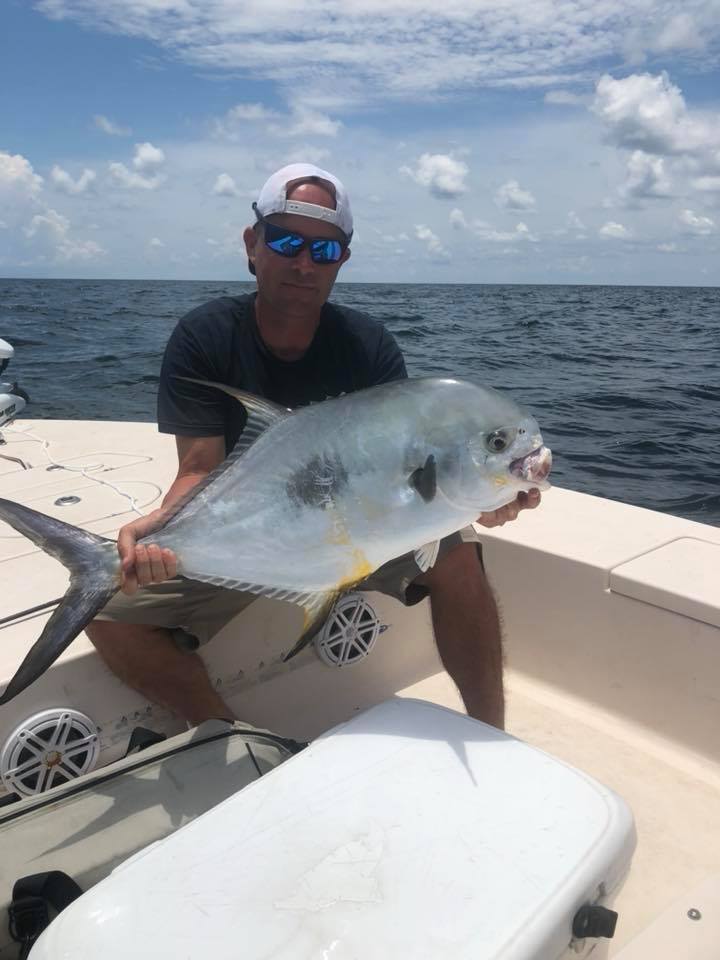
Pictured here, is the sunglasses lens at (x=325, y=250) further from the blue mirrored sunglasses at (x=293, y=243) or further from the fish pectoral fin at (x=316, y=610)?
the fish pectoral fin at (x=316, y=610)

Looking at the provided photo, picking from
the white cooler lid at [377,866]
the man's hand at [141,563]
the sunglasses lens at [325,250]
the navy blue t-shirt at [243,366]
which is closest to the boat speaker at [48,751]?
the man's hand at [141,563]

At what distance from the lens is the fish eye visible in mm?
1548

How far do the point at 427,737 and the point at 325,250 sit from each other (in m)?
1.32

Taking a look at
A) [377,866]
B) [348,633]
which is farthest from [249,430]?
[348,633]

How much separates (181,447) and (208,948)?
1.45 metres

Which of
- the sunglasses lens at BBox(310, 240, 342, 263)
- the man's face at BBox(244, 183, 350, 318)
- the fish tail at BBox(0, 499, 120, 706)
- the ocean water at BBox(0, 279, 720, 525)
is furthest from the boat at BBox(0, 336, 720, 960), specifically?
the ocean water at BBox(0, 279, 720, 525)

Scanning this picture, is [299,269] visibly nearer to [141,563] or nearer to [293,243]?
[293,243]

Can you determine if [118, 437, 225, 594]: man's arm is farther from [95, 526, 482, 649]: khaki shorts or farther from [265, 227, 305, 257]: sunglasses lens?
[265, 227, 305, 257]: sunglasses lens

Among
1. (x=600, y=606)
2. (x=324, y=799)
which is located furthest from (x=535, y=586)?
(x=324, y=799)

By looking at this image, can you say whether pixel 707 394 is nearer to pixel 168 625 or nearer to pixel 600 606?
pixel 600 606

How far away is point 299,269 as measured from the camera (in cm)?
218


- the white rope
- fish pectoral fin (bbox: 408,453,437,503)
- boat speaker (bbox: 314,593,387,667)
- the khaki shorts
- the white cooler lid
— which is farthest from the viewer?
the white rope

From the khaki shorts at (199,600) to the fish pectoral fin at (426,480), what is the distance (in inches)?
23.8

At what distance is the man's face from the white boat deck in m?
0.90
